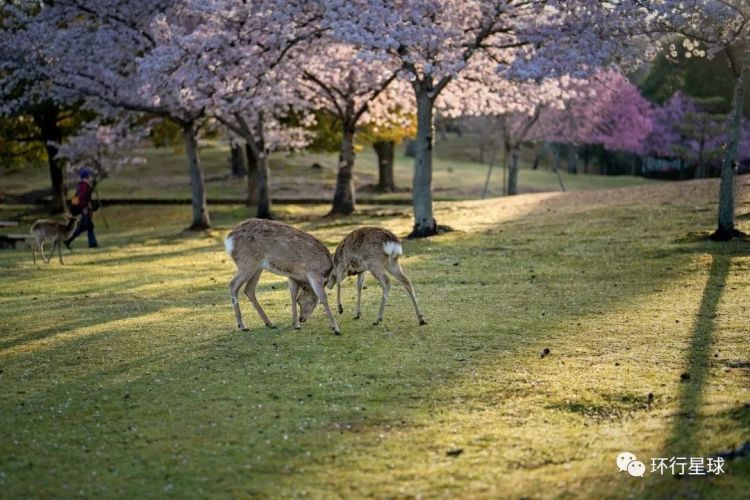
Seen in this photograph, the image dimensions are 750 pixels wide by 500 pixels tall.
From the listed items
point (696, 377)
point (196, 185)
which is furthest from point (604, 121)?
point (696, 377)

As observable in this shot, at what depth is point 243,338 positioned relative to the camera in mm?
11188

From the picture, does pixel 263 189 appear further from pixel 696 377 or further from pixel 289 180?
pixel 696 377

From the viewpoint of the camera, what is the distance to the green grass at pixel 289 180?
48.5 metres

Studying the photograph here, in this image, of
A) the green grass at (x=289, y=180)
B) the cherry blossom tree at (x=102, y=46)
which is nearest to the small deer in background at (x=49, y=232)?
the cherry blossom tree at (x=102, y=46)

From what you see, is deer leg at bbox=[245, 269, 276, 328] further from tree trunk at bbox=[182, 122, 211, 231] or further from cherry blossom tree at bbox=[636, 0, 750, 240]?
tree trunk at bbox=[182, 122, 211, 231]

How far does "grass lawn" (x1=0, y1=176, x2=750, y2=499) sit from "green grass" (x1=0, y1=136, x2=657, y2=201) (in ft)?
101

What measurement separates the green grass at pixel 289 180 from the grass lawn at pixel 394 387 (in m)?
30.9

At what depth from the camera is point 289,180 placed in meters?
51.9

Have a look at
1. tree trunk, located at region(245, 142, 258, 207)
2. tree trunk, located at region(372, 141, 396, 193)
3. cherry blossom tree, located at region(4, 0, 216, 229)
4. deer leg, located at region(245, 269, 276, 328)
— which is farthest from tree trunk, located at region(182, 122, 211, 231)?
deer leg, located at region(245, 269, 276, 328)

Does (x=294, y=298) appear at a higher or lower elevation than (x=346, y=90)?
lower

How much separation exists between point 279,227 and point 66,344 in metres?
3.43

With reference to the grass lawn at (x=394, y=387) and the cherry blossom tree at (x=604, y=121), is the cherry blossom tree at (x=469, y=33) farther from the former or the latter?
the cherry blossom tree at (x=604, y=121)

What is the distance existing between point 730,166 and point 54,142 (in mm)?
30222

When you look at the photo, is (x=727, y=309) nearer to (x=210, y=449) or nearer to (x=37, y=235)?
(x=210, y=449)
